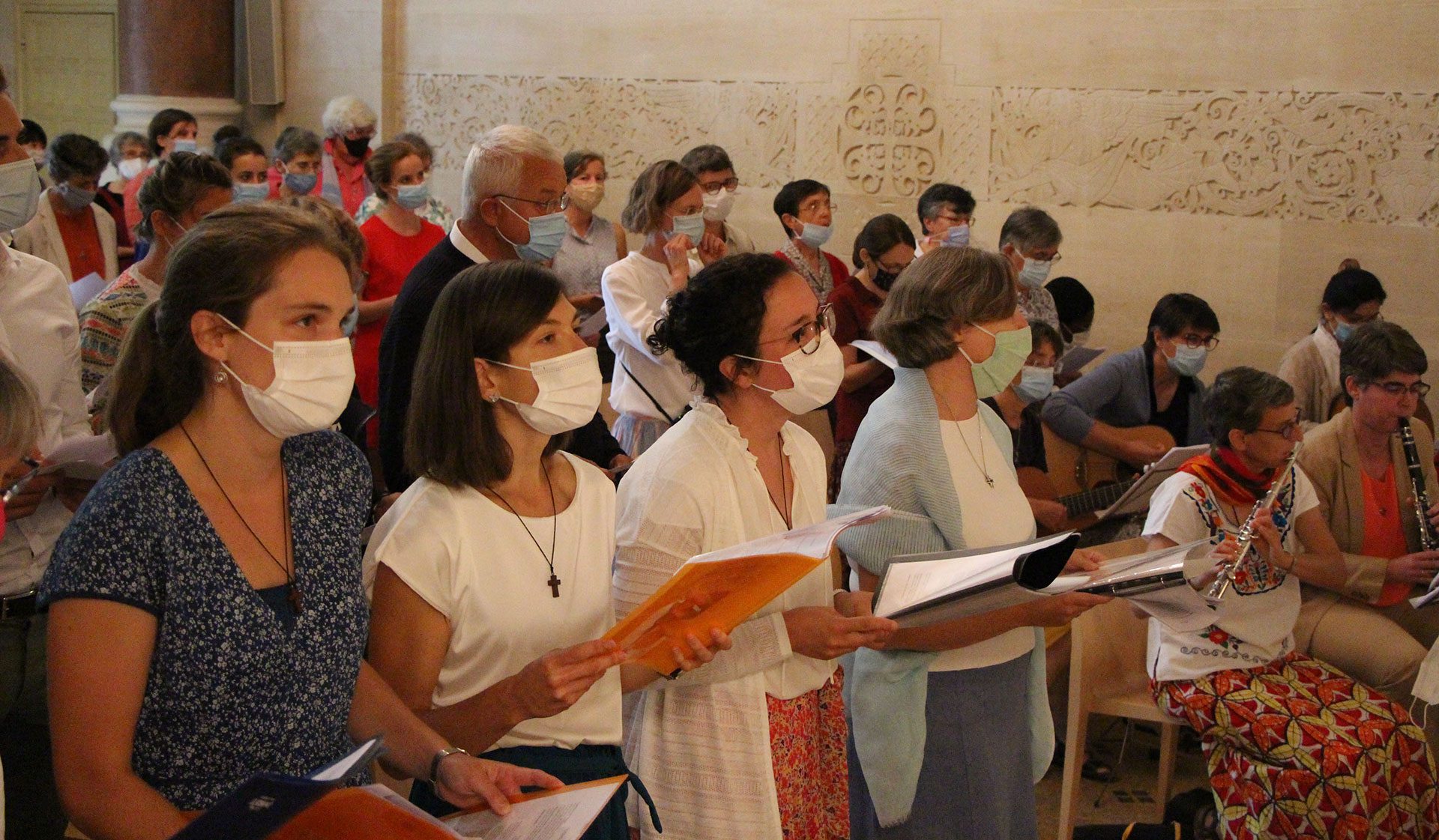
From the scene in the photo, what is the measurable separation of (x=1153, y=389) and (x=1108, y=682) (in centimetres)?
196

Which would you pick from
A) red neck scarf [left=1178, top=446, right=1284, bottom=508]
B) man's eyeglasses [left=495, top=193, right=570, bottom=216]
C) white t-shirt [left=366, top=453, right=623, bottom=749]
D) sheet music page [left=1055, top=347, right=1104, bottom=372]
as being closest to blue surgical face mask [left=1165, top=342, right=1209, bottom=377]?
sheet music page [left=1055, top=347, right=1104, bottom=372]

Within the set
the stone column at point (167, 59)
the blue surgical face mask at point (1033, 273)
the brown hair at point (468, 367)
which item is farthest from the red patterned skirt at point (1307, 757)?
the stone column at point (167, 59)

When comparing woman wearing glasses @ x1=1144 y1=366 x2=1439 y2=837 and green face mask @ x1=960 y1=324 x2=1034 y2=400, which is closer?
green face mask @ x1=960 y1=324 x2=1034 y2=400

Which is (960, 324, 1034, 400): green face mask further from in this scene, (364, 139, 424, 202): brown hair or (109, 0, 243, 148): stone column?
(109, 0, 243, 148): stone column

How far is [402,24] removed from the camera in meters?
9.77

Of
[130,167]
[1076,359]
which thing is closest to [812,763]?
[1076,359]

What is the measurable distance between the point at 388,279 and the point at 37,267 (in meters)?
2.06

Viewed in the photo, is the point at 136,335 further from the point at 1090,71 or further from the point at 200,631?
the point at 1090,71

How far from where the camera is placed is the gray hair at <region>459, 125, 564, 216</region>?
3.70 m

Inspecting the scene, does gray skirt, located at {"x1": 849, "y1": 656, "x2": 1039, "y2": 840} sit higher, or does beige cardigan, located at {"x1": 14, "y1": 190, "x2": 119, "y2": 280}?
beige cardigan, located at {"x1": 14, "y1": 190, "x2": 119, "y2": 280}

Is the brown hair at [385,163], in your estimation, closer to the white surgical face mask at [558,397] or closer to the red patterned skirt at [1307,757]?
the white surgical face mask at [558,397]

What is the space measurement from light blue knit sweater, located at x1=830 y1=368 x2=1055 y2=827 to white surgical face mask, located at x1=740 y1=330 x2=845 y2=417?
1.20 ft

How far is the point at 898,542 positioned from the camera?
3012 millimetres

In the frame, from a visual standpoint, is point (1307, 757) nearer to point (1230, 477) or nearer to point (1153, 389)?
point (1230, 477)
